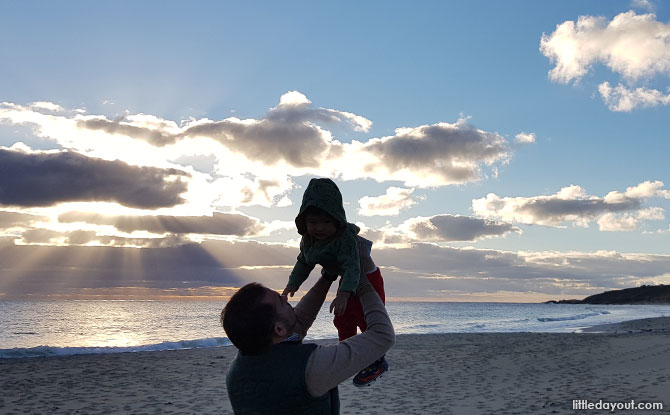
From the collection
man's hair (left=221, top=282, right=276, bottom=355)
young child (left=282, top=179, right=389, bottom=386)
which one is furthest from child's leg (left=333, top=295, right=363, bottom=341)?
man's hair (left=221, top=282, right=276, bottom=355)

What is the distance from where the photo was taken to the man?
1852 mm

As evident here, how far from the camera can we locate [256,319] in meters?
1.86

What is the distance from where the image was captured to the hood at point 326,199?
260cm

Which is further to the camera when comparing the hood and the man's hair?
the hood

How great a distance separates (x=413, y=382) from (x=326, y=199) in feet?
38.4

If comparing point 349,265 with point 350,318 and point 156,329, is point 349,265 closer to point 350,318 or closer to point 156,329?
point 350,318

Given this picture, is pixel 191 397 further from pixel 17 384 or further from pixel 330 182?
pixel 330 182

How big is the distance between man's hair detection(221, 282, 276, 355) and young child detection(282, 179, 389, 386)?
19.7 inches

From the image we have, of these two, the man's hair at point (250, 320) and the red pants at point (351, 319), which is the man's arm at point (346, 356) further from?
the red pants at point (351, 319)

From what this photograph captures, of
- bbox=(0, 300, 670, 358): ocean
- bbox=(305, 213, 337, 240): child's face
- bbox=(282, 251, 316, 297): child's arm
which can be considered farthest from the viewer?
bbox=(0, 300, 670, 358): ocean

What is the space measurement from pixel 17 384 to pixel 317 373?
14.3m

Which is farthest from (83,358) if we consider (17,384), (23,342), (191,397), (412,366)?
(23,342)

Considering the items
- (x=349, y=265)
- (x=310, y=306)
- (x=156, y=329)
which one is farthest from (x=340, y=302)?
(x=156, y=329)

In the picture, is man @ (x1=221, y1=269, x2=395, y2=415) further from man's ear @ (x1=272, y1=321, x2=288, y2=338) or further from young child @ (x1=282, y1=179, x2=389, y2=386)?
young child @ (x1=282, y1=179, x2=389, y2=386)
